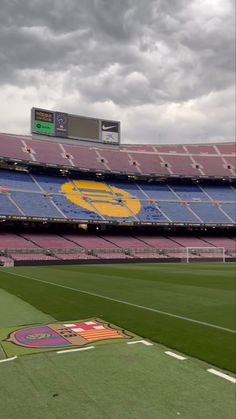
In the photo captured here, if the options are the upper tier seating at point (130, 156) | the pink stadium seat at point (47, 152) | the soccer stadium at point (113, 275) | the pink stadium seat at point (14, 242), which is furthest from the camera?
the upper tier seating at point (130, 156)

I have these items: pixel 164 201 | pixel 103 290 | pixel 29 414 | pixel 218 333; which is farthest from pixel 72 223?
pixel 29 414

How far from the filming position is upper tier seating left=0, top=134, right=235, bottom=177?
6719 cm

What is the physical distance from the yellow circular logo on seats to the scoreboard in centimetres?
1083

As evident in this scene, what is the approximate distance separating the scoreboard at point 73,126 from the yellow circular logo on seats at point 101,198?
10.8 metres

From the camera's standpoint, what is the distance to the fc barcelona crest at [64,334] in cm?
779

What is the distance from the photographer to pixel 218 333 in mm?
9156

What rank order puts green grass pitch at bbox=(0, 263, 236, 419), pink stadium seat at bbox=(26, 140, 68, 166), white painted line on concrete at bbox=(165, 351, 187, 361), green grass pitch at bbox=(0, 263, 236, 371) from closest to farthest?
1. green grass pitch at bbox=(0, 263, 236, 419)
2. white painted line on concrete at bbox=(165, 351, 187, 361)
3. green grass pitch at bbox=(0, 263, 236, 371)
4. pink stadium seat at bbox=(26, 140, 68, 166)

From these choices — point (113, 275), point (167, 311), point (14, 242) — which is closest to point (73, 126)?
point (14, 242)

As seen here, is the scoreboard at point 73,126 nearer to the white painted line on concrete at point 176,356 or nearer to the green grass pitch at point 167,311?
the green grass pitch at point 167,311

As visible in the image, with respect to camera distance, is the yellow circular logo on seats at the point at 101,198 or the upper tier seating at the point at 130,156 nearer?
the yellow circular logo on seats at the point at 101,198

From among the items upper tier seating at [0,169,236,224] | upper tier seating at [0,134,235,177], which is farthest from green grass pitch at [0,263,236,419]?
upper tier seating at [0,134,235,177]

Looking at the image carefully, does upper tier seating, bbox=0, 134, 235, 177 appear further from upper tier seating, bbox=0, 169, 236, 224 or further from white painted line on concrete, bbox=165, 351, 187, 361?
white painted line on concrete, bbox=165, 351, 187, 361

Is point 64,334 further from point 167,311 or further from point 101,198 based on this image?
point 101,198

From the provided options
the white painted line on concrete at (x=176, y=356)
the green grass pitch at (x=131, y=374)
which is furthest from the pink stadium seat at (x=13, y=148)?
the white painted line on concrete at (x=176, y=356)
